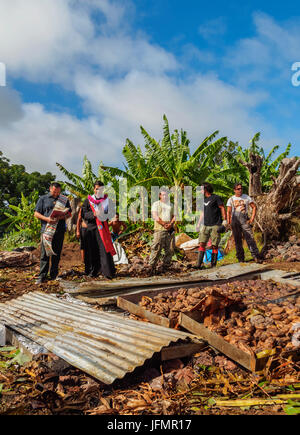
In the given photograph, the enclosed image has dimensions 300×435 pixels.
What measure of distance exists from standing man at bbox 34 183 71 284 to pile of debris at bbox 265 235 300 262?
16.9 ft

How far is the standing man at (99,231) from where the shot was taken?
255 inches

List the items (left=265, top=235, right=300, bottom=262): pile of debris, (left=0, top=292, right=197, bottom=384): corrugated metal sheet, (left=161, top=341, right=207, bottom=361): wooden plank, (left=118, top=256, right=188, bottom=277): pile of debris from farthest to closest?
(left=265, top=235, right=300, bottom=262): pile of debris < (left=118, top=256, right=188, bottom=277): pile of debris < (left=161, top=341, right=207, bottom=361): wooden plank < (left=0, top=292, right=197, bottom=384): corrugated metal sheet

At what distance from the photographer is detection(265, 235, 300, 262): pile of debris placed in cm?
795

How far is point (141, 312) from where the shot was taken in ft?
13.1

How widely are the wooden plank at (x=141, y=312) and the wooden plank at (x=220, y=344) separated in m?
0.25

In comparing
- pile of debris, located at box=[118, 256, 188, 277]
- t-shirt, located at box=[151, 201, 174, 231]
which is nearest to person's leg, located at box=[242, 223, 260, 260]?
pile of debris, located at box=[118, 256, 188, 277]

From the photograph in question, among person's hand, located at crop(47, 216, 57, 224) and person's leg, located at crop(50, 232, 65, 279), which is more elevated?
person's hand, located at crop(47, 216, 57, 224)

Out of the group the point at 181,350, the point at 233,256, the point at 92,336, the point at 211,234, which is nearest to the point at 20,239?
the point at 233,256

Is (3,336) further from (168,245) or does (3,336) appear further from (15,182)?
(15,182)

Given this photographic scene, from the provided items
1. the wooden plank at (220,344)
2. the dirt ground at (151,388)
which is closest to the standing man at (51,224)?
the dirt ground at (151,388)

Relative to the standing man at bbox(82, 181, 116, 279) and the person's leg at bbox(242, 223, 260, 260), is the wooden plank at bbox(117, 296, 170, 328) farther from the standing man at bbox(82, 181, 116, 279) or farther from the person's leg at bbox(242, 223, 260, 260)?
the person's leg at bbox(242, 223, 260, 260)

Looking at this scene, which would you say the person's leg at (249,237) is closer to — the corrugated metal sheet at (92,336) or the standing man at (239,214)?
the standing man at (239,214)

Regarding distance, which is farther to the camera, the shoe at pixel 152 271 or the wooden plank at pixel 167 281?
the shoe at pixel 152 271

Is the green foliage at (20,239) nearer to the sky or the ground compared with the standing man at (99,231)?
nearer to the ground
